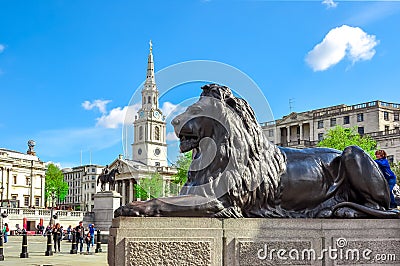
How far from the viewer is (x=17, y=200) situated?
103125mm

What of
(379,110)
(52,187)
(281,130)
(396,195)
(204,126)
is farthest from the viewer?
(52,187)

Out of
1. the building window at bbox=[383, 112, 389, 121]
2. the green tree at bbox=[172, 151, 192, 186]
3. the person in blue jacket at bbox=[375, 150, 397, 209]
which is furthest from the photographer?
the building window at bbox=[383, 112, 389, 121]

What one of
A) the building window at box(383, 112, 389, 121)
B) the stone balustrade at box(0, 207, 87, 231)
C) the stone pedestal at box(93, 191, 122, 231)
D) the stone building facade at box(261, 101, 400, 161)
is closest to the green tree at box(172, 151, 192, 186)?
the stone pedestal at box(93, 191, 122, 231)

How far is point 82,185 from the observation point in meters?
172

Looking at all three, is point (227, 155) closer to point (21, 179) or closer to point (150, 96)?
point (150, 96)

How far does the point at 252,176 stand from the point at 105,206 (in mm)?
44062

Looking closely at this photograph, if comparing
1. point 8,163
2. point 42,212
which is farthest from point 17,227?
point 8,163

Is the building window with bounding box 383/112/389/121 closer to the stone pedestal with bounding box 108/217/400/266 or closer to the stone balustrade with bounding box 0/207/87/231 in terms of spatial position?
the stone balustrade with bounding box 0/207/87/231

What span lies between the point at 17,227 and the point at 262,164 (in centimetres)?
6328

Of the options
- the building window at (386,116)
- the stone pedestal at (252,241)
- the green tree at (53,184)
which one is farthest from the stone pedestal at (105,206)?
the green tree at (53,184)

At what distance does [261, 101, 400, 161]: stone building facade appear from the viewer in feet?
213

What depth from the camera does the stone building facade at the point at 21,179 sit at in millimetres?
101125

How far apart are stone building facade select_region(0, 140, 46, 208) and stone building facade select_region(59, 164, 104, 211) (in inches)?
2047

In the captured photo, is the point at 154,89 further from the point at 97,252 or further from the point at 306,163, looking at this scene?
the point at 97,252
